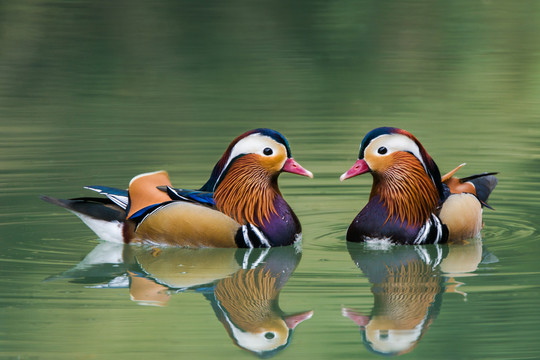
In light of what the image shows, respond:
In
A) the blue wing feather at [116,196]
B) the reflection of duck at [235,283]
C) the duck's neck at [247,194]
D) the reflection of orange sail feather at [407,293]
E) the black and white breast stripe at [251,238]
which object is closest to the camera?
the reflection of duck at [235,283]

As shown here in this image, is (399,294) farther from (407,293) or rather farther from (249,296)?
(249,296)

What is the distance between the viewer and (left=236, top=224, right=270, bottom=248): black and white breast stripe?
328 inches

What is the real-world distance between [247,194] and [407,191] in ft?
4.11

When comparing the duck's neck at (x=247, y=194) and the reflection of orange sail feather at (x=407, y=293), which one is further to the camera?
the duck's neck at (x=247, y=194)

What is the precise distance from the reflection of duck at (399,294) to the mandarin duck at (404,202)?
140 millimetres

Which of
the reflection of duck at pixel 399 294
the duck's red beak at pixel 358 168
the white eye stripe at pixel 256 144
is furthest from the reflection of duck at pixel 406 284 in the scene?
the white eye stripe at pixel 256 144

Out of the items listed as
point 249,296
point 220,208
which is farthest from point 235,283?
point 220,208

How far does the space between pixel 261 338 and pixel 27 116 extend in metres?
10.1

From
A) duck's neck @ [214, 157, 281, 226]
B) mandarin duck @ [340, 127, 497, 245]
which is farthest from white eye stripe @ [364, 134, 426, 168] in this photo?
duck's neck @ [214, 157, 281, 226]

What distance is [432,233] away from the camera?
851 centimetres

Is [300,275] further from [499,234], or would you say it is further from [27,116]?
[27,116]

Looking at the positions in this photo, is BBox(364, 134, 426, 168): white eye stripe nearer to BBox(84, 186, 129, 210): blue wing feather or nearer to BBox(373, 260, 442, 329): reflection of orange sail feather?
BBox(373, 260, 442, 329): reflection of orange sail feather

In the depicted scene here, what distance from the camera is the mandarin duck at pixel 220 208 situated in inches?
329

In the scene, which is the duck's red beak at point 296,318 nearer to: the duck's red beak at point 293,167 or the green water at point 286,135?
the green water at point 286,135
